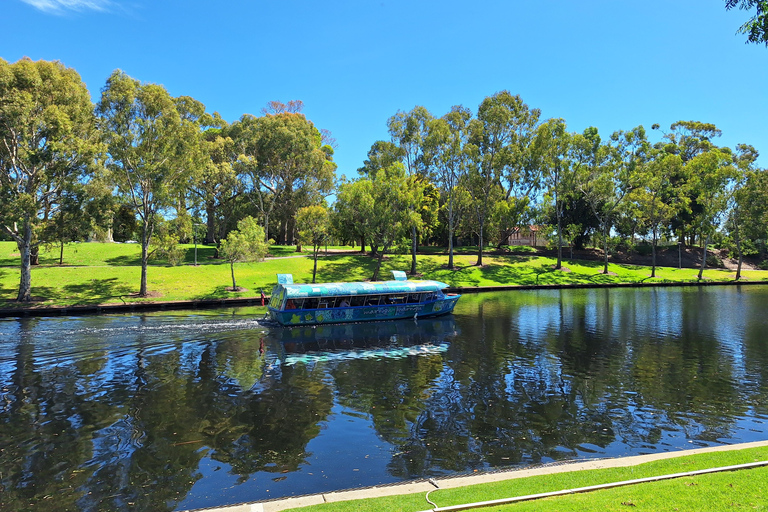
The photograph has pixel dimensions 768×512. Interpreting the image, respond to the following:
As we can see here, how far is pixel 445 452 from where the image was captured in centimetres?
1311

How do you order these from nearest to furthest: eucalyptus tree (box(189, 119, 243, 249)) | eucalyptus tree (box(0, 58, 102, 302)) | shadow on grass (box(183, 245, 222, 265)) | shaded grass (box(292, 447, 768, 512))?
1. shaded grass (box(292, 447, 768, 512))
2. eucalyptus tree (box(0, 58, 102, 302))
3. shadow on grass (box(183, 245, 222, 265))
4. eucalyptus tree (box(189, 119, 243, 249))

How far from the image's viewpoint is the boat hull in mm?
36031

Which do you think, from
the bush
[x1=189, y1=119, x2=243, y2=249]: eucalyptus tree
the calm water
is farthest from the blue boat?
the bush

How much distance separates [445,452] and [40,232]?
1784 inches

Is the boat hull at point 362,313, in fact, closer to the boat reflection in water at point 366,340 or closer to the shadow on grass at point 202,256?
the boat reflection in water at point 366,340

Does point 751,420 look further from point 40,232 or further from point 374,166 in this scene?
point 374,166

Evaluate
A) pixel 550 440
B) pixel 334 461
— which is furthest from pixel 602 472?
pixel 334 461

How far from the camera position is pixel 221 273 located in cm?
5681

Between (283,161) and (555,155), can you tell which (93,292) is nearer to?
(283,161)

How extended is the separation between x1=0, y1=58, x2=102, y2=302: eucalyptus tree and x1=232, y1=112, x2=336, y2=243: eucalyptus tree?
30.5 meters

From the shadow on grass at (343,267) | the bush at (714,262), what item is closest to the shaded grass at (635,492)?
the shadow on grass at (343,267)

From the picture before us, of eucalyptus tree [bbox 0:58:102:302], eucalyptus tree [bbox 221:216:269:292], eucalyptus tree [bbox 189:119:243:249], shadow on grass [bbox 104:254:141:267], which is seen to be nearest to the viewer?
eucalyptus tree [bbox 0:58:102:302]

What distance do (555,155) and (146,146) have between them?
5999cm

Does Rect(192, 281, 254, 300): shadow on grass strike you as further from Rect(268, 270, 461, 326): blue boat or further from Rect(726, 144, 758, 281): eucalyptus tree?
Rect(726, 144, 758, 281): eucalyptus tree
